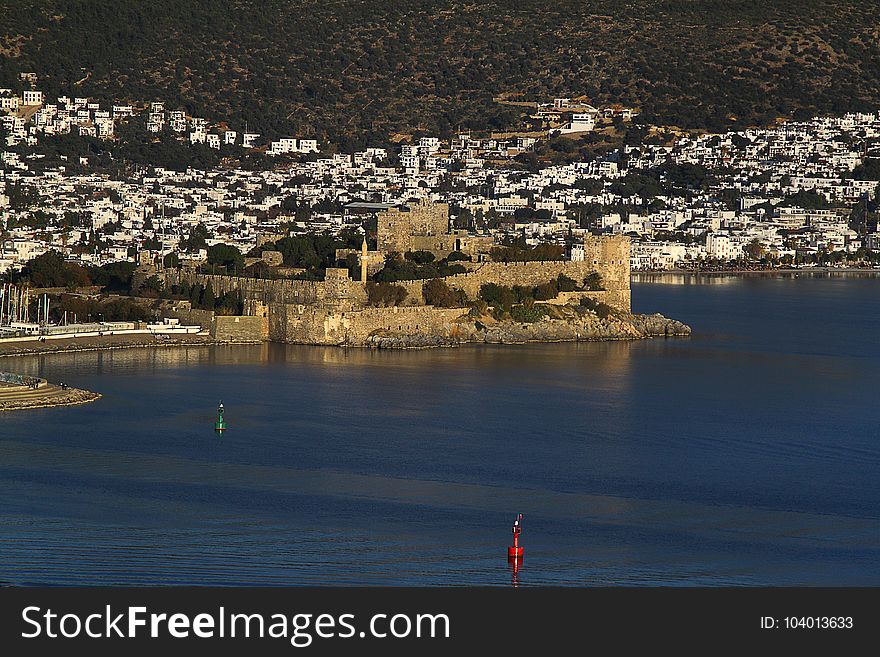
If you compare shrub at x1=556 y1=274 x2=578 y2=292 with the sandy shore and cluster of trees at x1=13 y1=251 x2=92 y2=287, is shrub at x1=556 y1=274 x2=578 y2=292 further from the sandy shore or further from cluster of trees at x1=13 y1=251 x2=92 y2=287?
the sandy shore

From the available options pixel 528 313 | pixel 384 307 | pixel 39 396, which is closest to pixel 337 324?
pixel 384 307

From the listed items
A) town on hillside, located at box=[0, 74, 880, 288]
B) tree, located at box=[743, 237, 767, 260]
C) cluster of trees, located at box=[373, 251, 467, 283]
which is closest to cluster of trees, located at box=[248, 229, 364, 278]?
cluster of trees, located at box=[373, 251, 467, 283]

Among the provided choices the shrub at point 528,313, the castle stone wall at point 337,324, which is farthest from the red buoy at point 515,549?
the shrub at point 528,313

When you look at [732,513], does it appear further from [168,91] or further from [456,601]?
[168,91]

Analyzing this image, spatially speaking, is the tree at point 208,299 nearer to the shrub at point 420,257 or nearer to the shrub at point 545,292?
the shrub at point 420,257

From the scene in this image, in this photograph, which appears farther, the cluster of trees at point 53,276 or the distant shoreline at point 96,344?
the cluster of trees at point 53,276
